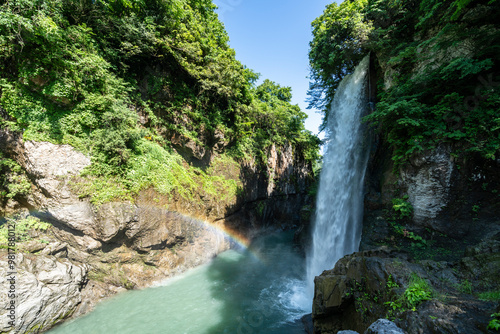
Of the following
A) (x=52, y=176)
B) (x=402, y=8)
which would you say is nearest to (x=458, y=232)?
(x=402, y=8)

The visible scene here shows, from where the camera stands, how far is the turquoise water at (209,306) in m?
6.16

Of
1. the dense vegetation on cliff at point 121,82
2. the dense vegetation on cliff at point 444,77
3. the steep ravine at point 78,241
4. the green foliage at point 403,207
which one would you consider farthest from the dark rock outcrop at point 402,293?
the dense vegetation on cliff at point 121,82

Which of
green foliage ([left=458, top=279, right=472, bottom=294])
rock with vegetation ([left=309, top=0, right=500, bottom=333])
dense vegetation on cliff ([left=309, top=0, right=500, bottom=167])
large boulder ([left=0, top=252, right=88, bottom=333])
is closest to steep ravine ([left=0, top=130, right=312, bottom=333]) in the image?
large boulder ([left=0, top=252, right=88, bottom=333])

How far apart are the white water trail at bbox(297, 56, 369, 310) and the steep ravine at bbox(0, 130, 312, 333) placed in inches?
266

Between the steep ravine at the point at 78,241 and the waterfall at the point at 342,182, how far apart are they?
6.99m

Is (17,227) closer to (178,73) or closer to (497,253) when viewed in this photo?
(178,73)

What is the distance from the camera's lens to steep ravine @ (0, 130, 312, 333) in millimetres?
5598

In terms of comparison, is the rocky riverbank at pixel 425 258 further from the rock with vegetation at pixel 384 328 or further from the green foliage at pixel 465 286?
the rock with vegetation at pixel 384 328

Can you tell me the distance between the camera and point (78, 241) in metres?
6.87

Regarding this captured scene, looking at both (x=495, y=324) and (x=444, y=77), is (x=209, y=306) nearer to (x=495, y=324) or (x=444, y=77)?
(x=495, y=324)

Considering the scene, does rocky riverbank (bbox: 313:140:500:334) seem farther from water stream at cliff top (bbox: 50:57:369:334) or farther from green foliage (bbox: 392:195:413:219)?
water stream at cliff top (bbox: 50:57:369:334)

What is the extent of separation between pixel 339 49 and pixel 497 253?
1116cm

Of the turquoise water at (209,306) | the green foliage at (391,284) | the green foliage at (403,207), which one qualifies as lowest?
the turquoise water at (209,306)

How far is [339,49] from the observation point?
10891mm
